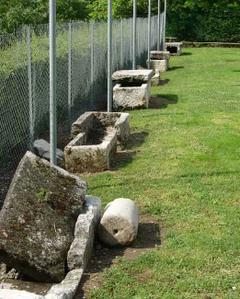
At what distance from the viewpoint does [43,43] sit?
9492 millimetres

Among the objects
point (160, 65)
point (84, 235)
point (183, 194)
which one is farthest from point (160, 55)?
point (84, 235)

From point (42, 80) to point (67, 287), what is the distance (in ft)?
18.7

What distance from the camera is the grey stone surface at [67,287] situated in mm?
3967

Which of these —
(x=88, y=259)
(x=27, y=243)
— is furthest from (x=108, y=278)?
(x=27, y=243)

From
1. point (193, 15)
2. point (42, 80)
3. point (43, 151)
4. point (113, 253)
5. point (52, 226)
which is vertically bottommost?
point (113, 253)

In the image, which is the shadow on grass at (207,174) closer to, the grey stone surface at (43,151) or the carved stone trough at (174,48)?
the grey stone surface at (43,151)

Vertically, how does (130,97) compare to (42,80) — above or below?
below

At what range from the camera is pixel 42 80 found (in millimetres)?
9508

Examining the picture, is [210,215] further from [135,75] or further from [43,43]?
[135,75]

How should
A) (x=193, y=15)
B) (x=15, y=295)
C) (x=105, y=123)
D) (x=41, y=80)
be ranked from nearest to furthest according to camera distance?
(x=15, y=295) → (x=41, y=80) → (x=105, y=123) → (x=193, y=15)

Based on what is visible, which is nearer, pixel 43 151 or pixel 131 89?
pixel 43 151

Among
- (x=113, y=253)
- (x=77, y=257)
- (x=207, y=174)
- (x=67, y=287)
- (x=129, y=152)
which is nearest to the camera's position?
(x=67, y=287)

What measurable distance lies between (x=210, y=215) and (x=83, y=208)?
1.48 metres

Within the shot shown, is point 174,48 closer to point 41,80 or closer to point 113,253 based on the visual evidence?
point 41,80
